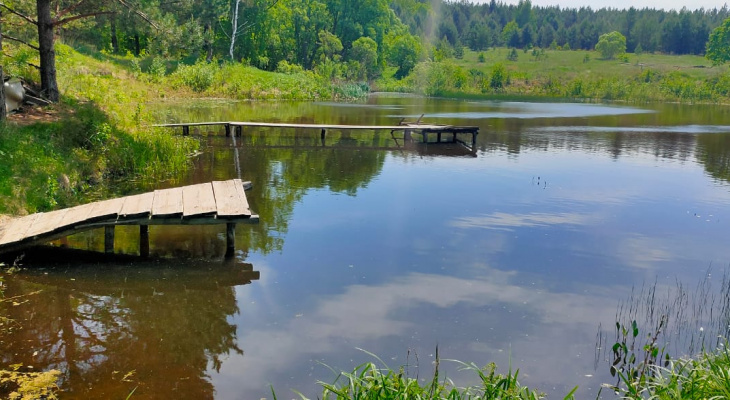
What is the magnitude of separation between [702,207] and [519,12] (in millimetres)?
154759

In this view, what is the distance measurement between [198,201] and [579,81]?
77.3m

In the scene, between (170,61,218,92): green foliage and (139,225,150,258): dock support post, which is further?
(170,61,218,92): green foliage

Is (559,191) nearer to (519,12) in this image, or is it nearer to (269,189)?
(269,189)

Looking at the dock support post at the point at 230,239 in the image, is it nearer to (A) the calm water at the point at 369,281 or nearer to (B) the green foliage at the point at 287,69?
(A) the calm water at the point at 369,281

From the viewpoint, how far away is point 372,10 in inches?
3396

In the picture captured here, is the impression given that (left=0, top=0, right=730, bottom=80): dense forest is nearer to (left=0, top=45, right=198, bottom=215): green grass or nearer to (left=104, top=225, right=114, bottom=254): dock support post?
(left=0, top=45, right=198, bottom=215): green grass

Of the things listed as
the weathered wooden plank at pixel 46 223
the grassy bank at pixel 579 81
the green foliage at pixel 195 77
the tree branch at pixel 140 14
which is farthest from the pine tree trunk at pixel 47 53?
the grassy bank at pixel 579 81

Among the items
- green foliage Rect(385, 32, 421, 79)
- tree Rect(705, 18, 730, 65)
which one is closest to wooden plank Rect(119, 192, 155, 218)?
green foliage Rect(385, 32, 421, 79)

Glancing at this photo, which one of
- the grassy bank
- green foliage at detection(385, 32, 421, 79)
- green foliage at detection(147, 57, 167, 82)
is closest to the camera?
green foliage at detection(147, 57, 167, 82)

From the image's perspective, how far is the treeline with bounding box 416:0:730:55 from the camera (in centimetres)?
12681

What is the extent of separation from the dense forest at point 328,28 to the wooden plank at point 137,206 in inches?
316

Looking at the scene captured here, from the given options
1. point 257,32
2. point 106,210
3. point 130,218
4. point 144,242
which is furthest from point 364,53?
point 130,218

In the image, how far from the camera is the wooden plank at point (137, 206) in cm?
970

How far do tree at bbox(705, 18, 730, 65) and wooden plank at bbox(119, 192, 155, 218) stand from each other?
11017cm
